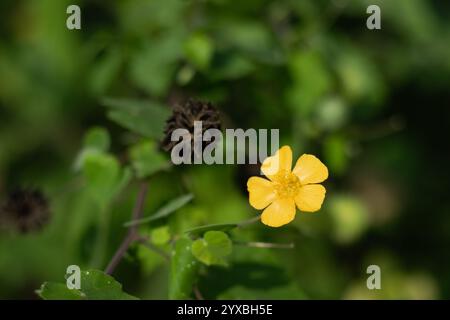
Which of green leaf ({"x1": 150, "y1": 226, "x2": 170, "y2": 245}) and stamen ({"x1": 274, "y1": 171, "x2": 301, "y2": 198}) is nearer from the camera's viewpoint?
stamen ({"x1": 274, "y1": 171, "x2": 301, "y2": 198})

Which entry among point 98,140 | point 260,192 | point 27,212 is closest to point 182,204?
point 260,192

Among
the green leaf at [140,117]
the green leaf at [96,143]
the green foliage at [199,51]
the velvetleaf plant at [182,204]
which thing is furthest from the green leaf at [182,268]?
the green foliage at [199,51]

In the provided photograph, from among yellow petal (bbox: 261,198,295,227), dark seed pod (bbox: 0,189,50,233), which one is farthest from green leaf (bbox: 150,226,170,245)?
dark seed pod (bbox: 0,189,50,233)

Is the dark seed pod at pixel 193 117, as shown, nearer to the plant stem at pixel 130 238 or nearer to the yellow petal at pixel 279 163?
the yellow petal at pixel 279 163

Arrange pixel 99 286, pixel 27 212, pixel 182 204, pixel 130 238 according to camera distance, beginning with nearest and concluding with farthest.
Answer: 1. pixel 99 286
2. pixel 182 204
3. pixel 130 238
4. pixel 27 212

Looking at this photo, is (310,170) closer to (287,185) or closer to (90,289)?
(287,185)

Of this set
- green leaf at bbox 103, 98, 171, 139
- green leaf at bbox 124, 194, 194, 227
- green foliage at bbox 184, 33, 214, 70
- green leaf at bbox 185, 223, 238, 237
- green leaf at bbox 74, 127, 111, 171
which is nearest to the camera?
green leaf at bbox 185, 223, 238, 237

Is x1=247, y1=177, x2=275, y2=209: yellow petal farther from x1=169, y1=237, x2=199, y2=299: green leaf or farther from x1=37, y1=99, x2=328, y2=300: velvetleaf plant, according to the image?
x1=169, y1=237, x2=199, y2=299: green leaf
